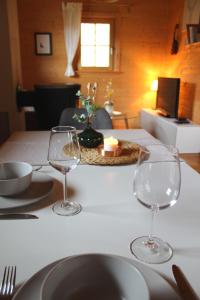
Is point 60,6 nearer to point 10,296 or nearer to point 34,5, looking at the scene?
point 34,5

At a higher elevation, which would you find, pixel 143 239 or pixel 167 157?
pixel 167 157

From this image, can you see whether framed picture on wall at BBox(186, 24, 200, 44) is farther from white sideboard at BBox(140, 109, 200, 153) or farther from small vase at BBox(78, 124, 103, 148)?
small vase at BBox(78, 124, 103, 148)

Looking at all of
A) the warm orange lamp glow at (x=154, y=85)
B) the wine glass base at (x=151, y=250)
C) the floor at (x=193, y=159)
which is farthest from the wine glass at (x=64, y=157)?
the warm orange lamp glow at (x=154, y=85)

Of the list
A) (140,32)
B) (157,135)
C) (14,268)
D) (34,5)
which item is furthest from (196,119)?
(14,268)

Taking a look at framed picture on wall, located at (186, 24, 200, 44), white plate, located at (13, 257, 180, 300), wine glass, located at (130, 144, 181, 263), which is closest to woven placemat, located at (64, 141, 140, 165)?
wine glass, located at (130, 144, 181, 263)

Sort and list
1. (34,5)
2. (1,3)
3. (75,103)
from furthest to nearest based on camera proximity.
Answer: (34,5)
(75,103)
(1,3)

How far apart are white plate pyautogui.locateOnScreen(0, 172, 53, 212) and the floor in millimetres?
2666

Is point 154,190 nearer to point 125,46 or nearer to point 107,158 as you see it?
point 107,158

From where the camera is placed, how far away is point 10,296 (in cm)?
48

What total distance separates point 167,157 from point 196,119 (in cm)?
347

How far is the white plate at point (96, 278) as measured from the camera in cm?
46

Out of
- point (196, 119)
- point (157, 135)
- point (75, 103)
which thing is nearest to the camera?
point (75, 103)

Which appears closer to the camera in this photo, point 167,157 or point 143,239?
point 143,239

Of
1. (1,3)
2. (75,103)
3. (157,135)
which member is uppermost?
(1,3)
